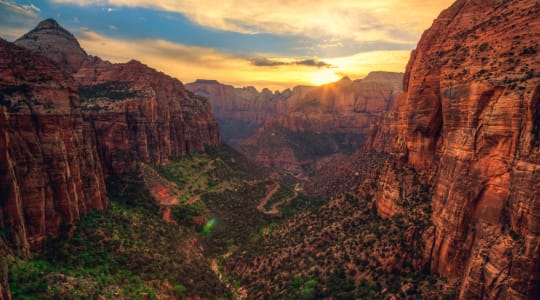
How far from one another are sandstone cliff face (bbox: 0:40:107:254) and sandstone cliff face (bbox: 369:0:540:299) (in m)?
45.4

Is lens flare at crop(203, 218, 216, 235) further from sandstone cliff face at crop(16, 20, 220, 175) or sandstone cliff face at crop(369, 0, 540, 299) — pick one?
sandstone cliff face at crop(369, 0, 540, 299)

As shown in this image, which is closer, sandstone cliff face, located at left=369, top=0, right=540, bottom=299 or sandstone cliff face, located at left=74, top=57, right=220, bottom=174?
sandstone cliff face, located at left=369, top=0, right=540, bottom=299

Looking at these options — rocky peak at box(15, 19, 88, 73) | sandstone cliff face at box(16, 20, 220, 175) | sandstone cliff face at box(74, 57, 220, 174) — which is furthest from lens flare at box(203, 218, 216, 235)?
rocky peak at box(15, 19, 88, 73)

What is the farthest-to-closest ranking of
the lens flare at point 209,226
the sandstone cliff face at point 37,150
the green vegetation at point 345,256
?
the lens flare at point 209,226 < the green vegetation at point 345,256 < the sandstone cliff face at point 37,150

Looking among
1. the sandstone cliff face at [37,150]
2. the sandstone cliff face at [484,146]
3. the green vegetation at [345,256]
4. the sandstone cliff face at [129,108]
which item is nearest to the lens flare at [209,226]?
the green vegetation at [345,256]

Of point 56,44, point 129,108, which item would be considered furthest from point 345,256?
point 56,44

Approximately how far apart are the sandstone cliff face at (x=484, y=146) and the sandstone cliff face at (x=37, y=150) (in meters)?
45.4

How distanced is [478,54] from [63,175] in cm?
5274

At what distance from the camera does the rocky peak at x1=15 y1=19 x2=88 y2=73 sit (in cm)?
10362

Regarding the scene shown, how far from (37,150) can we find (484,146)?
160 feet

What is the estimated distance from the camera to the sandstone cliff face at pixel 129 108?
245ft

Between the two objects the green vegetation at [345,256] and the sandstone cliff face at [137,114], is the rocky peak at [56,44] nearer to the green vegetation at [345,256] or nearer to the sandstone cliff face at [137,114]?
the sandstone cliff face at [137,114]

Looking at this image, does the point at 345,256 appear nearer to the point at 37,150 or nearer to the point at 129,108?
the point at 37,150

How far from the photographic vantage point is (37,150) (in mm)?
39625
